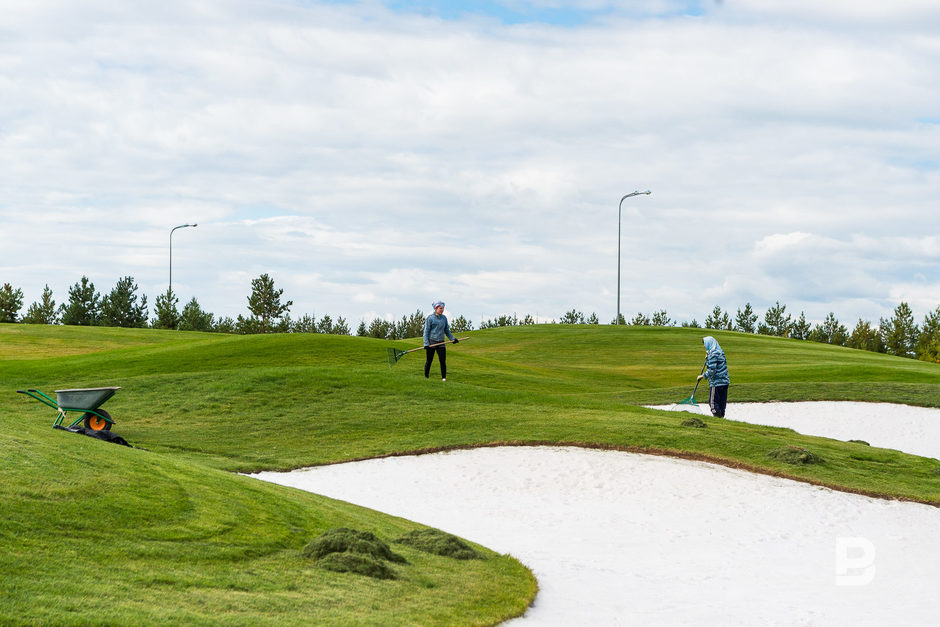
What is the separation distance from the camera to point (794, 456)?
1992 cm

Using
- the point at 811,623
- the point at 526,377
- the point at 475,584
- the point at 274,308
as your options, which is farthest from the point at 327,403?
the point at 274,308

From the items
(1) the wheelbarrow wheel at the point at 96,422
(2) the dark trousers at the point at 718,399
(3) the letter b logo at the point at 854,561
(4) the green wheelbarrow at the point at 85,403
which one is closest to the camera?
(3) the letter b logo at the point at 854,561

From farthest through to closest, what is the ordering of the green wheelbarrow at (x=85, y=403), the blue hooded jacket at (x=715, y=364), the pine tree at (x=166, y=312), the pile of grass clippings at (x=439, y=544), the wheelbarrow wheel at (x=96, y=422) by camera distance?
the pine tree at (x=166, y=312) < the blue hooded jacket at (x=715, y=364) < the wheelbarrow wheel at (x=96, y=422) < the green wheelbarrow at (x=85, y=403) < the pile of grass clippings at (x=439, y=544)

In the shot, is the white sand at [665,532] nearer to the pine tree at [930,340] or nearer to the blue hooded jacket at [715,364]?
the blue hooded jacket at [715,364]

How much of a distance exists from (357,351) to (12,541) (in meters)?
30.2

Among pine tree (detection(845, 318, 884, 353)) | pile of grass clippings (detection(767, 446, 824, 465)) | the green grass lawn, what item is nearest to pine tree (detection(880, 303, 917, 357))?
pine tree (detection(845, 318, 884, 353))

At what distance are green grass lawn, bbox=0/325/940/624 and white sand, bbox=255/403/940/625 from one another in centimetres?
97

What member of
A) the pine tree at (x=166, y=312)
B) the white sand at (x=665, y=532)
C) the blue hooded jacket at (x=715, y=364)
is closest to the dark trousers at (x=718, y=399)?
the blue hooded jacket at (x=715, y=364)

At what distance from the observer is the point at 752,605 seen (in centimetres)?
1106

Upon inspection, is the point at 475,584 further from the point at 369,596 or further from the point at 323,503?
the point at 323,503

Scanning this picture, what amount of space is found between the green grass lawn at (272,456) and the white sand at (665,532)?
97 centimetres

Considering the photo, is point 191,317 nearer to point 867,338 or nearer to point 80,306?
point 80,306

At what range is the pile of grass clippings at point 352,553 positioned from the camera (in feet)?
33.8

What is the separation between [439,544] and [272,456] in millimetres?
10228
